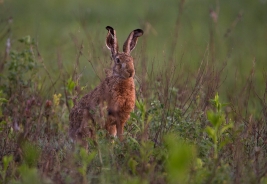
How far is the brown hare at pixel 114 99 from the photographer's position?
6344 mm

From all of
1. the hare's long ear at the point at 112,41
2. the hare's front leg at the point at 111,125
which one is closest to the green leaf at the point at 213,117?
the hare's front leg at the point at 111,125

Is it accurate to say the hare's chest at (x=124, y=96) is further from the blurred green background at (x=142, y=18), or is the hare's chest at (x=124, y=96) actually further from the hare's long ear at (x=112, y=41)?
the blurred green background at (x=142, y=18)

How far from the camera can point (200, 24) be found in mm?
15961

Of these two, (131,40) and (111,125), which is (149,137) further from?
(131,40)

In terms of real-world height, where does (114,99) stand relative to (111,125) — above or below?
above

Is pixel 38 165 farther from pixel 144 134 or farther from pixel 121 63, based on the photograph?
pixel 121 63

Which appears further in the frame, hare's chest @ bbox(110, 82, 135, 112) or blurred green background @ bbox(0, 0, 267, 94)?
blurred green background @ bbox(0, 0, 267, 94)

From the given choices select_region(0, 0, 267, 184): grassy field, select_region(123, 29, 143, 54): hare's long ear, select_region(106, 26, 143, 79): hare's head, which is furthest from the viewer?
select_region(123, 29, 143, 54): hare's long ear

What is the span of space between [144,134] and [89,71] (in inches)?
264

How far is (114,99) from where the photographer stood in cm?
653

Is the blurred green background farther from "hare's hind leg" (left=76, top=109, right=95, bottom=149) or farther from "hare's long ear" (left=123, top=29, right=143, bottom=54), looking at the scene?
"hare's hind leg" (left=76, top=109, right=95, bottom=149)

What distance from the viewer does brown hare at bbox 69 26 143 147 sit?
250 inches

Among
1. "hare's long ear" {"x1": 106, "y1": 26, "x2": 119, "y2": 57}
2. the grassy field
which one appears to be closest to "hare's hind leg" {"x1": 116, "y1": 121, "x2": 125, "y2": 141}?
the grassy field

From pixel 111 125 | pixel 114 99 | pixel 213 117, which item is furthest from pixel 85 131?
pixel 213 117
